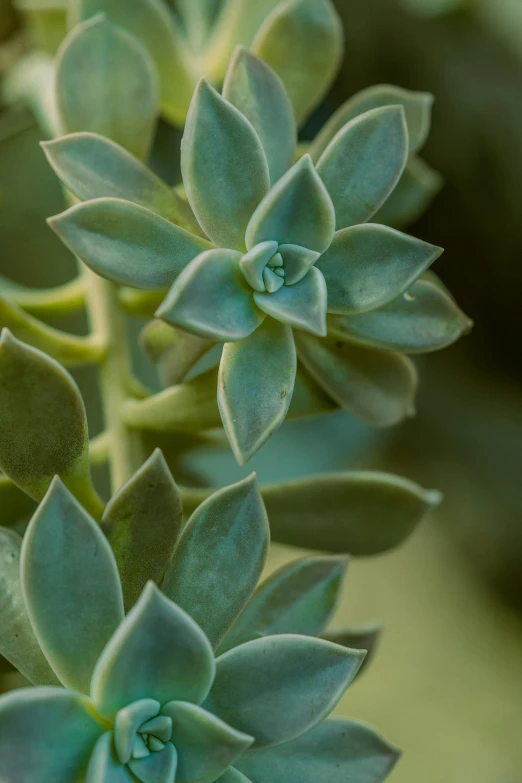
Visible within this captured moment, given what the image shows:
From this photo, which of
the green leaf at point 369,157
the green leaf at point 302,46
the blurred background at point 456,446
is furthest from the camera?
the blurred background at point 456,446

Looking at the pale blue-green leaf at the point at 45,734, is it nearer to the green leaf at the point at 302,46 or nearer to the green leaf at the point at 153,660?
the green leaf at the point at 153,660

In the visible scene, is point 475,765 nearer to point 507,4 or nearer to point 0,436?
point 0,436

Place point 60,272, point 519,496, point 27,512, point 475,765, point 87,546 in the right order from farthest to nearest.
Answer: point 519,496 < point 475,765 < point 60,272 < point 27,512 < point 87,546

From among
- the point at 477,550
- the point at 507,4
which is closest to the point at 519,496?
the point at 477,550

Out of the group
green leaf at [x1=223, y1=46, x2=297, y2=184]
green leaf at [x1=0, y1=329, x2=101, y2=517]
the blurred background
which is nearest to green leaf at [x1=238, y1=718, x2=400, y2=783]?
green leaf at [x1=0, y1=329, x2=101, y2=517]

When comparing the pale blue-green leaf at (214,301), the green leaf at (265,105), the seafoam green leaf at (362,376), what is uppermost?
the green leaf at (265,105)

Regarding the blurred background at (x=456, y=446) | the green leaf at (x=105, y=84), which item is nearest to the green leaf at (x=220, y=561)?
the green leaf at (x=105, y=84)

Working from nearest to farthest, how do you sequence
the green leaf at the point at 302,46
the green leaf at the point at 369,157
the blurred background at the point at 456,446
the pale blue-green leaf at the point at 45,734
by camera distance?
the pale blue-green leaf at the point at 45,734 < the green leaf at the point at 369,157 < the green leaf at the point at 302,46 < the blurred background at the point at 456,446

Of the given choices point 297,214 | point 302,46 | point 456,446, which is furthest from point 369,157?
point 456,446
